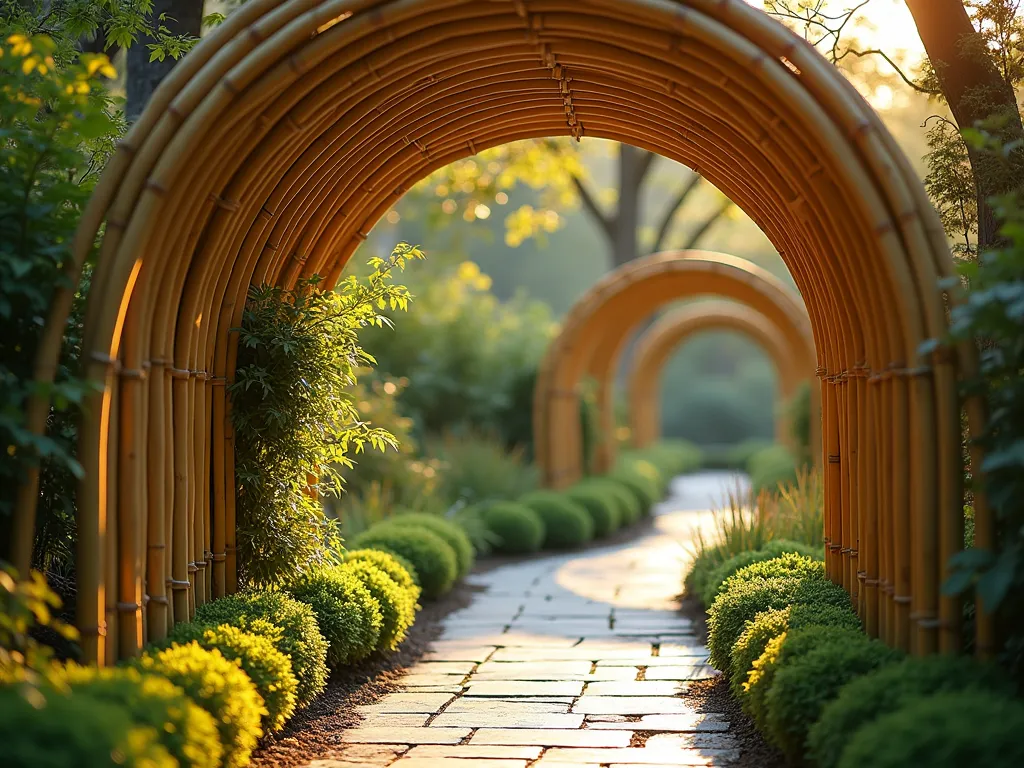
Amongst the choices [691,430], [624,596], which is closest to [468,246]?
[691,430]

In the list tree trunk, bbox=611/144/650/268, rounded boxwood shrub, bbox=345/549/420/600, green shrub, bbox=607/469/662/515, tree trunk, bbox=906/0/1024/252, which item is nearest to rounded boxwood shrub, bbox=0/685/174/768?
rounded boxwood shrub, bbox=345/549/420/600

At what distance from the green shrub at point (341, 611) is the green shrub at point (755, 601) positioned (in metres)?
1.64

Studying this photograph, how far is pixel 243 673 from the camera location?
3596 mm

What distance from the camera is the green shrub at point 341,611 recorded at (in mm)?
4816

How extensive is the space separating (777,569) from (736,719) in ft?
3.57

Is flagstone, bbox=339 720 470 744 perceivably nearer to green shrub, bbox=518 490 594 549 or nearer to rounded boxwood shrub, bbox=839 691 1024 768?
rounded boxwood shrub, bbox=839 691 1024 768

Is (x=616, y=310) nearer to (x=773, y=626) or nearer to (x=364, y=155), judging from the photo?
(x=364, y=155)

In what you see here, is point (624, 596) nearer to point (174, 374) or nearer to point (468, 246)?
point (174, 374)

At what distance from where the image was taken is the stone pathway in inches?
160

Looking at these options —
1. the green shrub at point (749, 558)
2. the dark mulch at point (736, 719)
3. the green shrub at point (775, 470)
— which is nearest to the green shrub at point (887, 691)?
the dark mulch at point (736, 719)

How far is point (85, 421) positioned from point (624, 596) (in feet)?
16.5

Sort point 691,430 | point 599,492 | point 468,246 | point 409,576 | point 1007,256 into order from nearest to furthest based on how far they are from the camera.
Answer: point 1007,256
point 409,576
point 599,492
point 691,430
point 468,246

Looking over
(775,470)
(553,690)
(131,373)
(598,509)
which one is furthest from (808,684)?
(775,470)

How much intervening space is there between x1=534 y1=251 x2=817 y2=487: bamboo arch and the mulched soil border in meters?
4.19
